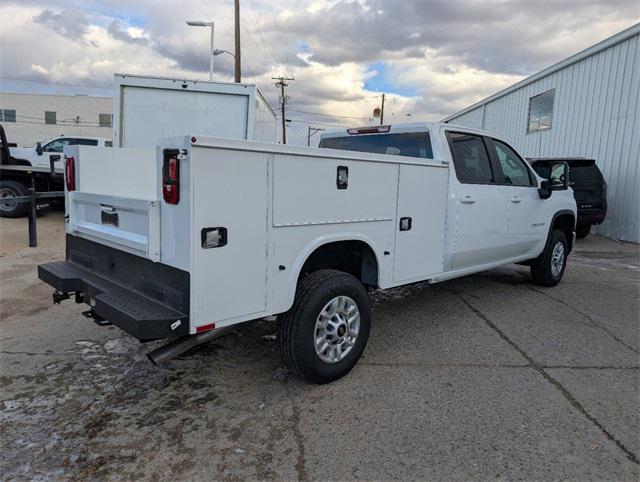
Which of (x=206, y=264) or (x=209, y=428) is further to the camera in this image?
(x=209, y=428)

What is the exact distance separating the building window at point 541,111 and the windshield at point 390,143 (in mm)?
12030

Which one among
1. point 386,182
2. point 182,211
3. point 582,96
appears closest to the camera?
point 182,211

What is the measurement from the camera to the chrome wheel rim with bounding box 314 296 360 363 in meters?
3.40

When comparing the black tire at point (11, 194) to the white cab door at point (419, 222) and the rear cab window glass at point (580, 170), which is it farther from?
the rear cab window glass at point (580, 170)

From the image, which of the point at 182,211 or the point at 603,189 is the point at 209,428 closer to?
the point at 182,211

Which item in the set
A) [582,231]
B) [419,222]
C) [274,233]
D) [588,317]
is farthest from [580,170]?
[274,233]

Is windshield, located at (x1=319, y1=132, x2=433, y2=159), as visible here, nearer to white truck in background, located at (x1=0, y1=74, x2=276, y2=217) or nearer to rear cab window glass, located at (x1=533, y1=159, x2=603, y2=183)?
white truck in background, located at (x1=0, y1=74, x2=276, y2=217)

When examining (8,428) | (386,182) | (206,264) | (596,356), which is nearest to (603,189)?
(596,356)

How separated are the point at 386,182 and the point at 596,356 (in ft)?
8.13

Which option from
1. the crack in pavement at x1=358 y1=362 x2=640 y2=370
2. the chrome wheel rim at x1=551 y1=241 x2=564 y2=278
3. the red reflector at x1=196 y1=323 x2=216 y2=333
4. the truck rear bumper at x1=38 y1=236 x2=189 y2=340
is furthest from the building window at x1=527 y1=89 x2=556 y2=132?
the red reflector at x1=196 y1=323 x2=216 y2=333

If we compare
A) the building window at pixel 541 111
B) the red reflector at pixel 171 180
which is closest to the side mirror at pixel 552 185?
the red reflector at pixel 171 180

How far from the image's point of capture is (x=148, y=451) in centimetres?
271

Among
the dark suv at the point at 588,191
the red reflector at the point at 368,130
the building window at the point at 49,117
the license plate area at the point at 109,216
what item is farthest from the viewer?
the building window at the point at 49,117

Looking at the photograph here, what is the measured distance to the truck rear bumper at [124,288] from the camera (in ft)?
8.82
